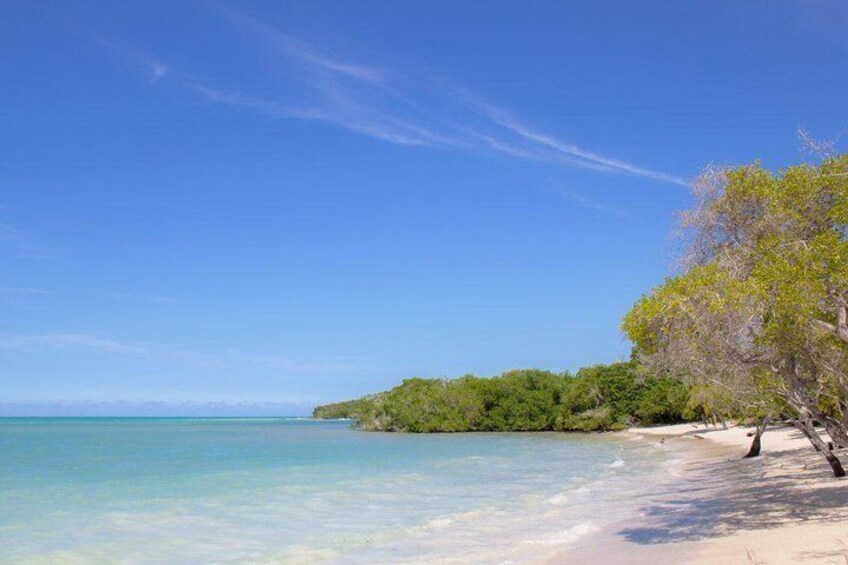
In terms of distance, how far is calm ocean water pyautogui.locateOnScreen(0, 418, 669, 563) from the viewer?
1352 centimetres

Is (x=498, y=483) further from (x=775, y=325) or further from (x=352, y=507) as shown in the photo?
(x=775, y=325)

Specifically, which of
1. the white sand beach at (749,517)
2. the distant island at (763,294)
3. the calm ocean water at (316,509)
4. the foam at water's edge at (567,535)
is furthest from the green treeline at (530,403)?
the distant island at (763,294)

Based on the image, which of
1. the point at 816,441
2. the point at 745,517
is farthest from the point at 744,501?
the point at 745,517

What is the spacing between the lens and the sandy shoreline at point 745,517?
9781 millimetres

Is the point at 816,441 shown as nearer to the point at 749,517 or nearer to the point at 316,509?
the point at 749,517

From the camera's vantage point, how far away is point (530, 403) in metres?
76.9

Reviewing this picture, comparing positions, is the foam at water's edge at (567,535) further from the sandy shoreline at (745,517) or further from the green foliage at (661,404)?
the green foliage at (661,404)

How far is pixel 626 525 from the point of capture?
1420 centimetres

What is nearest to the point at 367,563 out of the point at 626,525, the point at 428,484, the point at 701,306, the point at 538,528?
the point at 538,528

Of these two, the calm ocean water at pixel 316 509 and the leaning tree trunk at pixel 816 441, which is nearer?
the calm ocean water at pixel 316 509

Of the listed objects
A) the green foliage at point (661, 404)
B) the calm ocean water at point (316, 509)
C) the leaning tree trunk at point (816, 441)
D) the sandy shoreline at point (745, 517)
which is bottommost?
the calm ocean water at point (316, 509)

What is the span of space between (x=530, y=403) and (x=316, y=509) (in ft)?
197

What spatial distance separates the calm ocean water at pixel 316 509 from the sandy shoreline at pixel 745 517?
121 centimetres

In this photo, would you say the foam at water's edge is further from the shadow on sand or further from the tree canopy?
the tree canopy
